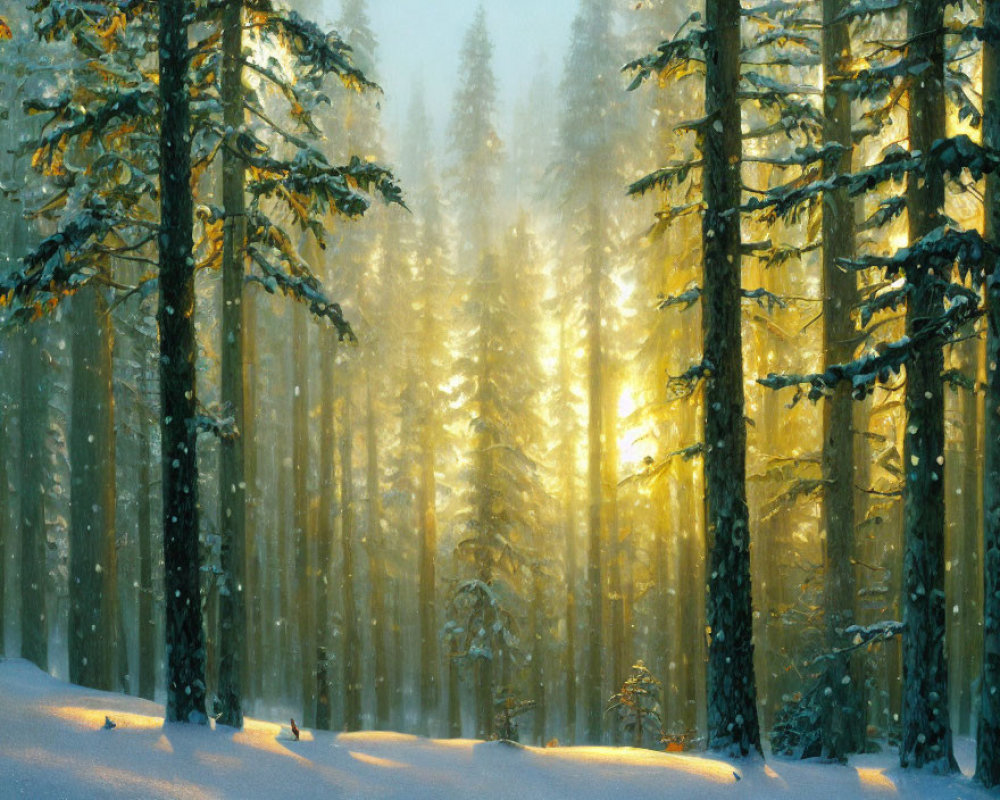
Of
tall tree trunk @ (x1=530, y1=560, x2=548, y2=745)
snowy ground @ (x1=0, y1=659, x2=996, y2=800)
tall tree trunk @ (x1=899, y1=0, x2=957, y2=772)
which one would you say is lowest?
tall tree trunk @ (x1=530, y1=560, x2=548, y2=745)

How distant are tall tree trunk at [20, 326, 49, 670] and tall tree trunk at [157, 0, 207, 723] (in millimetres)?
10059

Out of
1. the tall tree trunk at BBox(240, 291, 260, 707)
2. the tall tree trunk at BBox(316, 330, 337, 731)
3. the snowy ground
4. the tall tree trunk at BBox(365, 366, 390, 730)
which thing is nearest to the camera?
the snowy ground

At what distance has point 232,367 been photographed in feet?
42.8

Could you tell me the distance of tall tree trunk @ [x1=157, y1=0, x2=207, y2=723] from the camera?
10.4 m

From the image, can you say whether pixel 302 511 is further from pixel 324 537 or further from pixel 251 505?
pixel 251 505

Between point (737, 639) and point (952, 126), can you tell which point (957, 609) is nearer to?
point (952, 126)

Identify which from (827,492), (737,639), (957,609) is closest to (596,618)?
(957,609)

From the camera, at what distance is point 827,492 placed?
530 inches

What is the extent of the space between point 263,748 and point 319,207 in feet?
22.0

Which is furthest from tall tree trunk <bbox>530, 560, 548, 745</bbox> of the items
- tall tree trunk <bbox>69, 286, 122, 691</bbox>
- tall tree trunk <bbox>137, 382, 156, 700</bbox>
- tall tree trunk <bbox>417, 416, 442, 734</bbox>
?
tall tree trunk <bbox>69, 286, 122, 691</bbox>

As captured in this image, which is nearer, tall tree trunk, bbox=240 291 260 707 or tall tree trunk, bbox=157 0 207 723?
tall tree trunk, bbox=157 0 207 723

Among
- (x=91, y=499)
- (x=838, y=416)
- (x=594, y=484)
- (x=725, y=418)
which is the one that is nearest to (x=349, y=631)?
(x=594, y=484)

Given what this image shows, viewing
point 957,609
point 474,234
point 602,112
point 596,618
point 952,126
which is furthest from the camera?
point 474,234

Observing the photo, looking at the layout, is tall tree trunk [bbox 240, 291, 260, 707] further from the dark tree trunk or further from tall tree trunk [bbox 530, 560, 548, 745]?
tall tree trunk [bbox 530, 560, 548, 745]
